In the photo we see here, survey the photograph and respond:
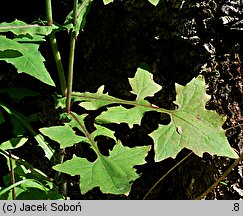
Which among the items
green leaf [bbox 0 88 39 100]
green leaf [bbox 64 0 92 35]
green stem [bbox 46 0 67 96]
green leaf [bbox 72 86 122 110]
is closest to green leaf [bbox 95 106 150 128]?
green leaf [bbox 72 86 122 110]

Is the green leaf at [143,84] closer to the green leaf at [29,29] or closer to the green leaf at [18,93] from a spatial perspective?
the green leaf at [29,29]

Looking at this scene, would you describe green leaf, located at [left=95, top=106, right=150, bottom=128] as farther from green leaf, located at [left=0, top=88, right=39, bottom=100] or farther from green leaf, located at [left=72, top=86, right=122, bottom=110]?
green leaf, located at [left=0, top=88, right=39, bottom=100]

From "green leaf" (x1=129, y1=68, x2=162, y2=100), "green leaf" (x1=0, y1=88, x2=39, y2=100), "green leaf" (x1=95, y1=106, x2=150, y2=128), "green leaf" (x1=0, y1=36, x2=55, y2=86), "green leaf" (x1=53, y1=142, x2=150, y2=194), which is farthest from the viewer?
"green leaf" (x1=0, y1=88, x2=39, y2=100)

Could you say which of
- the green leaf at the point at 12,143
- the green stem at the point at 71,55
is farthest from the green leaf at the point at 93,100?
the green leaf at the point at 12,143

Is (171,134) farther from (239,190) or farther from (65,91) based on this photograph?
(239,190)

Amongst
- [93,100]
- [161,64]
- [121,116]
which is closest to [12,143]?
[93,100]
